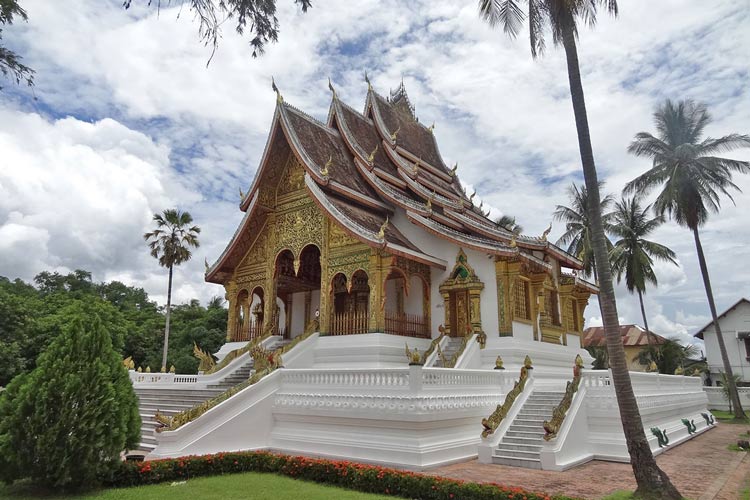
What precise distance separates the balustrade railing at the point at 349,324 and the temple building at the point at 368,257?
26mm

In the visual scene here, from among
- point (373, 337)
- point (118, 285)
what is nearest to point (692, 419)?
point (373, 337)

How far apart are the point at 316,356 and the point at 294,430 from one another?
342 cm

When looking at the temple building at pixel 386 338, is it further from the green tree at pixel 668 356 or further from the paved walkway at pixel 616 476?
the green tree at pixel 668 356

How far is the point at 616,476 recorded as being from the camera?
311 inches

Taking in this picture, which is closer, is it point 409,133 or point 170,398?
point 170,398

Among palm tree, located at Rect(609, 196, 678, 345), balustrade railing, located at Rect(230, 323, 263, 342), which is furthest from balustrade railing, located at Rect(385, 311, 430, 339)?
palm tree, located at Rect(609, 196, 678, 345)

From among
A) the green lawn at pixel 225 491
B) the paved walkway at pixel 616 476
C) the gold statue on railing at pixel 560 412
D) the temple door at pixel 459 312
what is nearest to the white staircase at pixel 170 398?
the green lawn at pixel 225 491

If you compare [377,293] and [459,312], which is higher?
[377,293]

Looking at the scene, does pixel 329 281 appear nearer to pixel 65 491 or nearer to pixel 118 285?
pixel 65 491

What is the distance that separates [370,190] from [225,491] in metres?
10.9

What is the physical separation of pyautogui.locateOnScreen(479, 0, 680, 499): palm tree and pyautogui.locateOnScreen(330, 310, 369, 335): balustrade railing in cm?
699

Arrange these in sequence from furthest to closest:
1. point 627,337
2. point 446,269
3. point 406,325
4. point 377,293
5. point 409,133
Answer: point 627,337
point 409,133
point 446,269
point 406,325
point 377,293

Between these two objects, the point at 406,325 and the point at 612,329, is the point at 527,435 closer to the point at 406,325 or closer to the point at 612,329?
the point at 612,329

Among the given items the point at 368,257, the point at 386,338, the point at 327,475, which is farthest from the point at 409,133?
the point at 327,475
